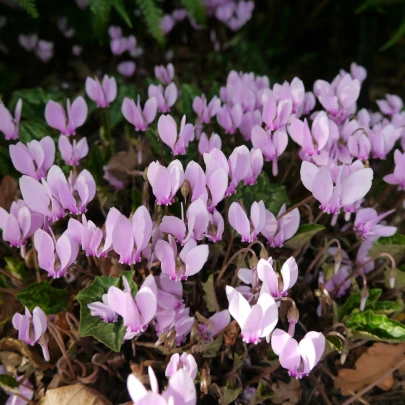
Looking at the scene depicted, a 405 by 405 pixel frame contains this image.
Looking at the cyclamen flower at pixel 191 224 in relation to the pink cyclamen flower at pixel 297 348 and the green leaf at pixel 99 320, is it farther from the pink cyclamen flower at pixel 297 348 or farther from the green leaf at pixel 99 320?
the pink cyclamen flower at pixel 297 348

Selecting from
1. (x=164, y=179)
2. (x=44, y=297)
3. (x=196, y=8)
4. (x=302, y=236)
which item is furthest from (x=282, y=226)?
(x=196, y=8)

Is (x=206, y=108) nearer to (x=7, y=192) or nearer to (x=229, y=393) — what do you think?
(x=7, y=192)

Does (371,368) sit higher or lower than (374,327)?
lower

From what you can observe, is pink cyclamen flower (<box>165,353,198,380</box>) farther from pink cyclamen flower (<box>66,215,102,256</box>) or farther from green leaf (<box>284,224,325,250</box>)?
green leaf (<box>284,224,325,250</box>)

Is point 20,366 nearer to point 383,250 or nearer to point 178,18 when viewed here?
point 383,250

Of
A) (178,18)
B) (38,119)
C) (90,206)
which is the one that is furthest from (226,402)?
(178,18)
